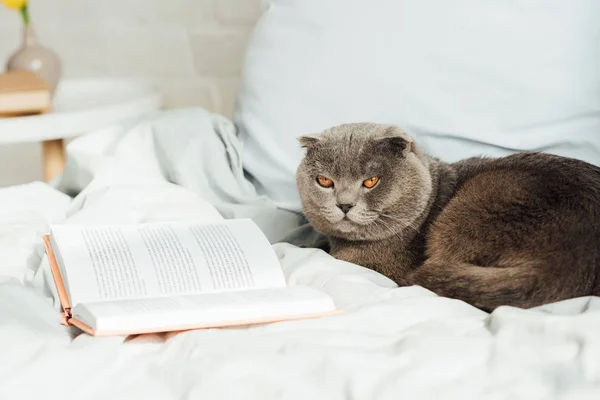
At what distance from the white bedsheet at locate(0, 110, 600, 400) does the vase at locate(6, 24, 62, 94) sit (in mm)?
1132

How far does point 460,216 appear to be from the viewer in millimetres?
1321

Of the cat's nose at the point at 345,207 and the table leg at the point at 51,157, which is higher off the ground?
the cat's nose at the point at 345,207

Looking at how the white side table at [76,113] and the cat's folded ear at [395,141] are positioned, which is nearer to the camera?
the cat's folded ear at [395,141]

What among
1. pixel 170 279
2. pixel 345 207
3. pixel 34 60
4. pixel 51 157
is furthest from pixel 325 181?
pixel 34 60

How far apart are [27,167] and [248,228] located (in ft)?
5.99

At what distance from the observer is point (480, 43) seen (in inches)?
62.3

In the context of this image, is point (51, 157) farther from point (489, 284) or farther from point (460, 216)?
point (489, 284)

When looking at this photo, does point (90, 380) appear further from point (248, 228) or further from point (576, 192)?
point (576, 192)

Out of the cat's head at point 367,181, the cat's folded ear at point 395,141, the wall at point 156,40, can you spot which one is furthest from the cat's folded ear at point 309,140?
the wall at point 156,40

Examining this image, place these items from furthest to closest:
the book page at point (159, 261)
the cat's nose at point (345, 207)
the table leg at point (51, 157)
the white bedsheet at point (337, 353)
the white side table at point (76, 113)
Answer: the table leg at point (51, 157) < the white side table at point (76, 113) < the cat's nose at point (345, 207) < the book page at point (159, 261) < the white bedsheet at point (337, 353)

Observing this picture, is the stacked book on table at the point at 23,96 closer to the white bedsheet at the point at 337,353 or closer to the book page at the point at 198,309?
the white bedsheet at the point at 337,353

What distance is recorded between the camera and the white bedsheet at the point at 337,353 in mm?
861

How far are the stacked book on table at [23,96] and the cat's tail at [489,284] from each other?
4.15ft

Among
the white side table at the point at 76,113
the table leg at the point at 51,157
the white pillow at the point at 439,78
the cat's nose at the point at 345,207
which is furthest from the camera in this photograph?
the table leg at the point at 51,157
